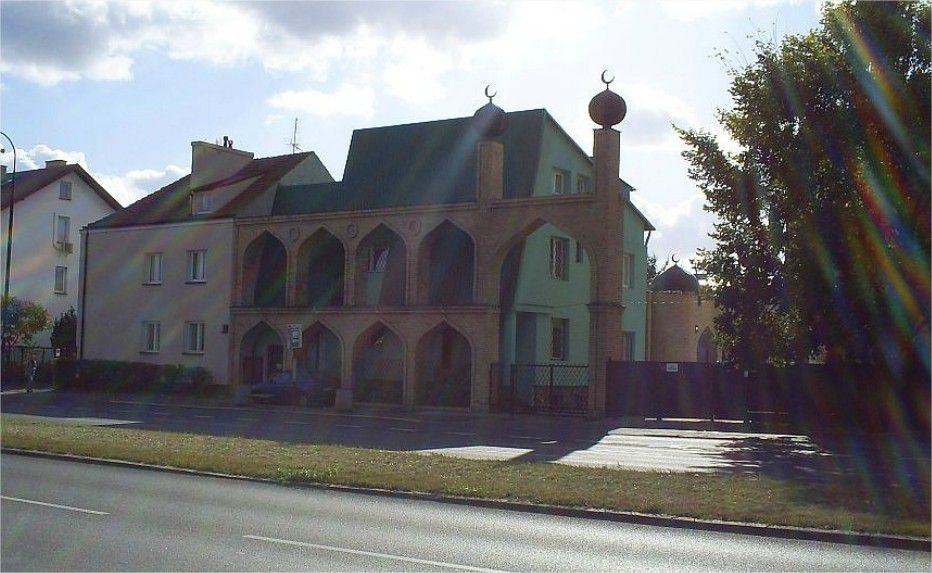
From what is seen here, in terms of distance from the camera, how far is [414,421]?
32.7 meters

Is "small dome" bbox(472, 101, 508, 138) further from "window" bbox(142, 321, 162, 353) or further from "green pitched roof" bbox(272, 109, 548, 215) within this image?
"window" bbox(142, 321, 162, 353)

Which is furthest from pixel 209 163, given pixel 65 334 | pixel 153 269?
pixel 65 334

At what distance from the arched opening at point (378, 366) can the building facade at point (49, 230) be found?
81.1 feet

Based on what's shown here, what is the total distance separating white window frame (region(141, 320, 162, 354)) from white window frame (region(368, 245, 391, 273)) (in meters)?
11.6

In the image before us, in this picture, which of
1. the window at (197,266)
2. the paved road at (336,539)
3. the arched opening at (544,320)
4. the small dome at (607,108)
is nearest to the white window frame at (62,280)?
the window at (197,266)

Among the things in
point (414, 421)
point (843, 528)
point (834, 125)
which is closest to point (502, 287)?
point (414, 421)

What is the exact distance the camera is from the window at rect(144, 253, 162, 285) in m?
48.9

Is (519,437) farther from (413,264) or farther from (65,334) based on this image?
(65,334)

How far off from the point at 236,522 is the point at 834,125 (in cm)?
1955

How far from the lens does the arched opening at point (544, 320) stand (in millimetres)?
36875

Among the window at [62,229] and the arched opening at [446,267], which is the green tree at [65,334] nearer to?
the window at [62,229]

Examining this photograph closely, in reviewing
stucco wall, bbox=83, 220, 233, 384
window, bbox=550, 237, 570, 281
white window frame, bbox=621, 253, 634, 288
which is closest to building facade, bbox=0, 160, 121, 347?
stucco wall, bbox=83, 220, 233, 384

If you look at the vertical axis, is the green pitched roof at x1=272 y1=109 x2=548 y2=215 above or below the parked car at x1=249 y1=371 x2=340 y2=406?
above

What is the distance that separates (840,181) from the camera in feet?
86.3
